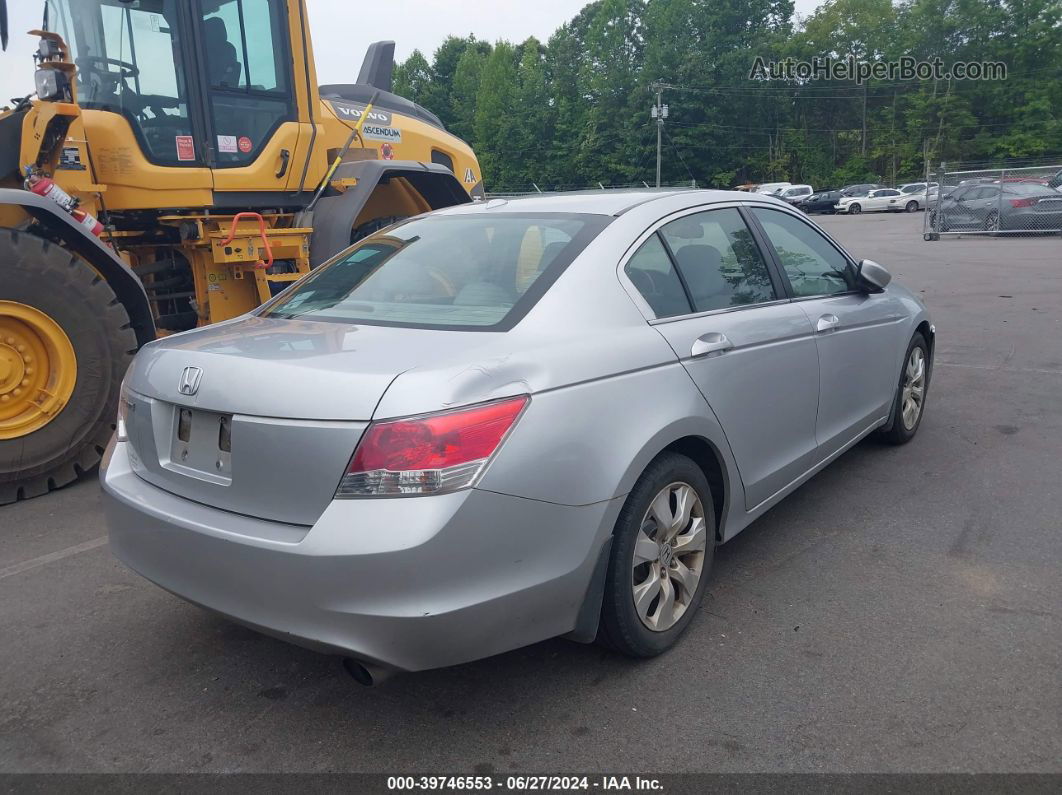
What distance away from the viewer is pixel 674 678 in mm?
2926

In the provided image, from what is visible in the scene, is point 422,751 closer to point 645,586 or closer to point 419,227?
point 645,586

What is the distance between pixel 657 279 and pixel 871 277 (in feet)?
6.02

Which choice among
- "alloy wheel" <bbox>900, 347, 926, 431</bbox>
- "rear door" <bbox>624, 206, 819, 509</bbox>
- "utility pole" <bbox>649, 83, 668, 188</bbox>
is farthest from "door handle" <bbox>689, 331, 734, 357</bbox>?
"utility pole" <bbox>649, 83, 668, 188</bbox>

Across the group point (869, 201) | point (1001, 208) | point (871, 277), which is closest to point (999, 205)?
point (1001, 208)

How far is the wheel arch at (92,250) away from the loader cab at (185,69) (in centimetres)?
115

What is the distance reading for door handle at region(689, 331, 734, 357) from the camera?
3.20 metres

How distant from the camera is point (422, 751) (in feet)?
8.45

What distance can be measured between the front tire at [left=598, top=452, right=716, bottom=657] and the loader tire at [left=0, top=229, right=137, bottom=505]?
11.9 ft

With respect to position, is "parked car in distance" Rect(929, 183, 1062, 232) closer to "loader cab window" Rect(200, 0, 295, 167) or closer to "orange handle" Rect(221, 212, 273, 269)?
"loader cab window" Rect(200, 0, 295, 167)

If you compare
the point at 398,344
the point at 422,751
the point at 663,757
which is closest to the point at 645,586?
the point at 663,757

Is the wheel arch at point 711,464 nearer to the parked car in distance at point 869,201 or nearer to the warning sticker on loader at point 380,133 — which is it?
the warning sticker on loader at point 380,133

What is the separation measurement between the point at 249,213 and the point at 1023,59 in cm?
6364

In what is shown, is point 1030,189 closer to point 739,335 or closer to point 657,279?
point 739,335

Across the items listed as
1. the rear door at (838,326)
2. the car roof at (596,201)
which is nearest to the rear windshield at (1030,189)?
the rear door at (838,326)
